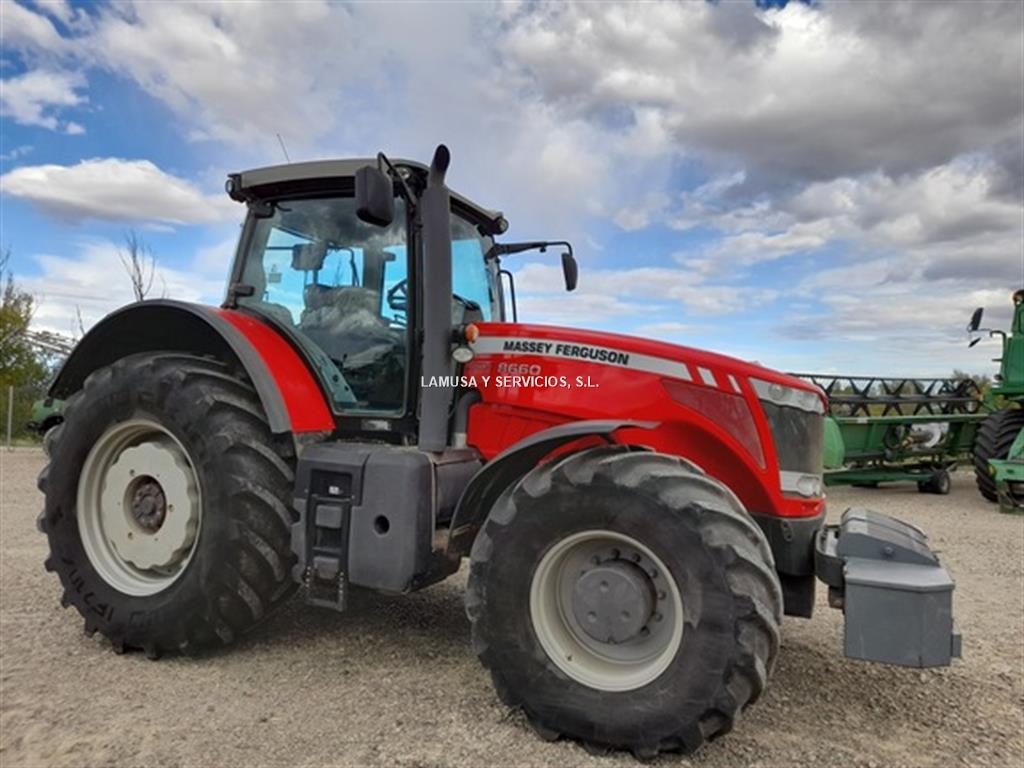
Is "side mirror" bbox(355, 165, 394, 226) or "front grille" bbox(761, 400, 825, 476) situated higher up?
"side mirror" bbox(355, 165, 394, 226)

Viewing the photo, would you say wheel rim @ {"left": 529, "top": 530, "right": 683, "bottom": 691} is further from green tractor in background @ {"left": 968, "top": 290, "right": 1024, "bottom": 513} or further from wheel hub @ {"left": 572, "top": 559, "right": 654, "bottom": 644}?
green tractor in background @ {"left": 968, "top": 290, "right": 1024, "bottom": 513}

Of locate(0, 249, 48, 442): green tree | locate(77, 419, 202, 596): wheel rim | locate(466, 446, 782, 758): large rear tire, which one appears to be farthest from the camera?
locate(0, 249, 48, 442): green tree

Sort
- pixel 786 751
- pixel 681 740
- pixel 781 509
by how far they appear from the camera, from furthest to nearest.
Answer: pixel 781 509 < pixel 786 751 < pixel 681 740

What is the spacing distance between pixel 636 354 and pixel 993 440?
28.9ft

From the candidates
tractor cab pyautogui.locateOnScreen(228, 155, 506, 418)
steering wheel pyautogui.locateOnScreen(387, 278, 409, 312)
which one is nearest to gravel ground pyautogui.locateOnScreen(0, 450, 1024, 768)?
tractor cab pyautogui.locateOnScreen(228, 155, 506, 418)

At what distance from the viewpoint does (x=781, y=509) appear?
300 cm

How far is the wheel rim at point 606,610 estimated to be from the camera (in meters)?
2.59

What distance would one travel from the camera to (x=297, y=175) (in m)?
3.62

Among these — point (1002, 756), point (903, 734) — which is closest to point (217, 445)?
point (903, 734)

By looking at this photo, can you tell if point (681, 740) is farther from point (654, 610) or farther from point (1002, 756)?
point (1002, 756)

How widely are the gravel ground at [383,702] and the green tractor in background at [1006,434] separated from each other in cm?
576

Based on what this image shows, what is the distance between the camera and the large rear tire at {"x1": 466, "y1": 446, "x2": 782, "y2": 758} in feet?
7.85

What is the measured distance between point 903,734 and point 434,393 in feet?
7.49

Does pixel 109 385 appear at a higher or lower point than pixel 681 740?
higher
